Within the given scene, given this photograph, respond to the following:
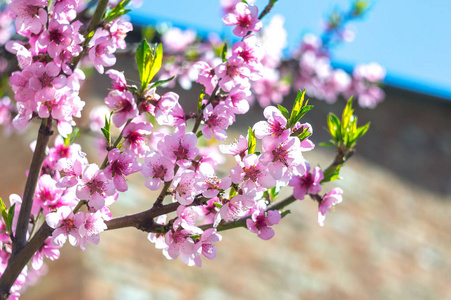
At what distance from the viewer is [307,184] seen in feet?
3.64

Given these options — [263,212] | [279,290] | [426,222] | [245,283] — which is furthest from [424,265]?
[263,212]

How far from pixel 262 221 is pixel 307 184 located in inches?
6.3

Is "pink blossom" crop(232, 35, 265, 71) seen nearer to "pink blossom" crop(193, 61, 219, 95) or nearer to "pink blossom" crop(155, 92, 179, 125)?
"pink blossom" crop(193, 61, 219, 95)

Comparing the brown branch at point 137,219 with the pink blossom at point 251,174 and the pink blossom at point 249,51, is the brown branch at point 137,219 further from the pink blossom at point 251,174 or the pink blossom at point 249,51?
the pink blossom at point 249,51

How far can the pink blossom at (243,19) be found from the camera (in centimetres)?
109

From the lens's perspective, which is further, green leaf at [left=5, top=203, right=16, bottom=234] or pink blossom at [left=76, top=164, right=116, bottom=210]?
green leaf at [left=5, top=203, right=16, bottom=234]

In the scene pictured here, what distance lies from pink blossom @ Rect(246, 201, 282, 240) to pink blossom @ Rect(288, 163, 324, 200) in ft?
0.37

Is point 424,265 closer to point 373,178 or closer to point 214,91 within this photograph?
point 373,178

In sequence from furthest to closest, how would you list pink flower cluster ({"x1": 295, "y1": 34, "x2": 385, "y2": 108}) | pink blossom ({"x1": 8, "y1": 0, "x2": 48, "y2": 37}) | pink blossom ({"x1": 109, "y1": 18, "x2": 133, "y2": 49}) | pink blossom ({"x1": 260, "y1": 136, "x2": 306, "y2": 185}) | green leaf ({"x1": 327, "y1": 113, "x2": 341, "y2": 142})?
pink flower cluster ({"x1": 295, "y1": 34, "x2": 385, "y2": 108}), green leaf ({"x1": 327, "y1": 113, "x2": 341, "y2": 142}), pink blossom ({"x1": 109, "y1": 18, "x2": 133, "y2": 49}), pink blossom ({"x1": 8, "y1": 0, "x2": 48, "y2": 37}), pink blossom ({"x1": 260, "y1": 136, "x2": 306, "y2": 185})

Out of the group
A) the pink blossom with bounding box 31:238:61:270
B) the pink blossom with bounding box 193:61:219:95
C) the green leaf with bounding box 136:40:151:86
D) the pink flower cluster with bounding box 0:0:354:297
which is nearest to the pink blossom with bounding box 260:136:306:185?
the pink flower cluster with bounding box 0:0:354:297

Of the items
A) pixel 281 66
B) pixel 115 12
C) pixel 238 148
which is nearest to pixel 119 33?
pixel 115 12

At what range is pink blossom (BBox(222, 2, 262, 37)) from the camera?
109 cm

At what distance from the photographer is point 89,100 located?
16.0ft

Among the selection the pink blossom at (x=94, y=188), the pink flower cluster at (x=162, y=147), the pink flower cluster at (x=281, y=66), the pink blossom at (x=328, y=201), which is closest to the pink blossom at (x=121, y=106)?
the pink flower cluster at (x=162, y=147)
